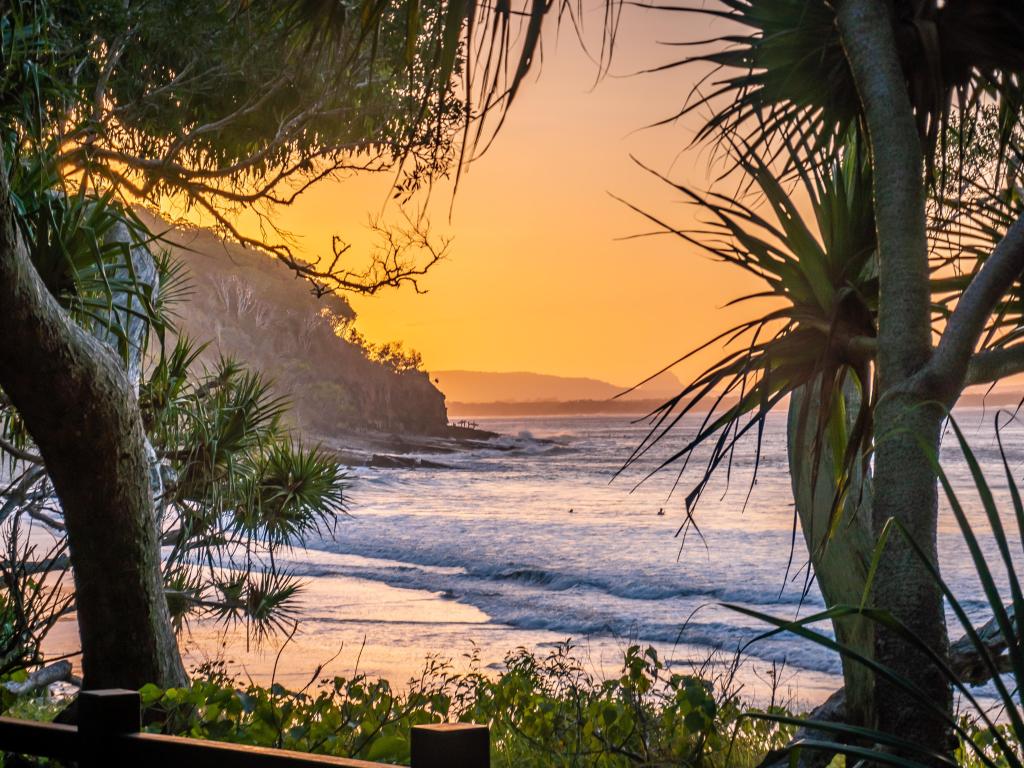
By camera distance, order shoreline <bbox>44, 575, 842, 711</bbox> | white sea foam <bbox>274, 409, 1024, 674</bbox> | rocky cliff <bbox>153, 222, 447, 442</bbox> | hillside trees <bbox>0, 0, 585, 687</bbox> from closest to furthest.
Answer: hillside trees <bbox>0, 0, 585, 687</bbox> → shoreline <bbox>44, 575, 842, 711</bbox> → white sea foam <bbox>274, 409, 1024, 674</bbox> → rocky cliff <bbox>153, 222, 447, 442</bbox>

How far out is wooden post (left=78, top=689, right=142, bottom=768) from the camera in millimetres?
1747

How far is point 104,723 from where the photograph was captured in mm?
1755

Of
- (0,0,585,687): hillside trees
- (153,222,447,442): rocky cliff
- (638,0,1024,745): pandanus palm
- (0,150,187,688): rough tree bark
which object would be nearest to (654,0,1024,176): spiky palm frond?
(638,0,1024,745): pandanus palm

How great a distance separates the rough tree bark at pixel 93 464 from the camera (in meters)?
3.28

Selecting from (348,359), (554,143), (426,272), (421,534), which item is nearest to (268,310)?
(348,359)

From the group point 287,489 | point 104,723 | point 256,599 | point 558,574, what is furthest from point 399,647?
point 104,723

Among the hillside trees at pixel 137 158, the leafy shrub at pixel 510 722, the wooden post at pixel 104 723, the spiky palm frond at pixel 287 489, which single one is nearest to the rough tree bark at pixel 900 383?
the leafy shrub at pixel 510 722

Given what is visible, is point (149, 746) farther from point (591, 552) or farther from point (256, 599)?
point (591, 552)

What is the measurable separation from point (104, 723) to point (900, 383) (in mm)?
1655

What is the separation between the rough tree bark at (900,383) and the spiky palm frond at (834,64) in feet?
1.00

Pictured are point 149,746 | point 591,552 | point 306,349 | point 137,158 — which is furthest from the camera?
point 306,349

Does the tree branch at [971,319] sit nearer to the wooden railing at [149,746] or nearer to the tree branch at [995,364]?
the tree branch at [995,364]

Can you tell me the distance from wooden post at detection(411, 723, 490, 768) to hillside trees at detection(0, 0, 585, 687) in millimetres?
1125

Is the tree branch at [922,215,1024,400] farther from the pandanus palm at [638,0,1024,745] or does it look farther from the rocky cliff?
the rocky cliff
